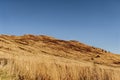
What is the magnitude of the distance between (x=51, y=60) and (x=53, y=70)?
1459 mm

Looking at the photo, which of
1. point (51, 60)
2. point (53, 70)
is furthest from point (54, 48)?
point (53, 70)

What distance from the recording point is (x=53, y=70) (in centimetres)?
1780

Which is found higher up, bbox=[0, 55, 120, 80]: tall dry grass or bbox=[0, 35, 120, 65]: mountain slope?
bbox=[0, 35, 120, 65]: mountain slope

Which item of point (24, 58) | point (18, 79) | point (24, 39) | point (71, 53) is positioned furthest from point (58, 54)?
point (18, 79)

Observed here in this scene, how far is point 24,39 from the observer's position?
A: 2406 centimetres

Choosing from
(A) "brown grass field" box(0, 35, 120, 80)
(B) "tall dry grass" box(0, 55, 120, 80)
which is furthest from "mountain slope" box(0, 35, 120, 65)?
(B) "tall dry grass" box(0, 55, 120, 80)

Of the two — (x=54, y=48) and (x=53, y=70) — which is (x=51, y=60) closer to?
(x=53, y=70)

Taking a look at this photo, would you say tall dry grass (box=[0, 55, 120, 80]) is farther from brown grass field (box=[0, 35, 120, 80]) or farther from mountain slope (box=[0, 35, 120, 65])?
mountain slope (box=[0, 35, 120, 65])

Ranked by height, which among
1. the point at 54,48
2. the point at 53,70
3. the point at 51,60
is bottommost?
the point at 53,70

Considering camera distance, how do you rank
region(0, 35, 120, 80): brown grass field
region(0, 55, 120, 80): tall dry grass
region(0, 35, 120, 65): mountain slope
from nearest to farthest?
1. region(0, 55, 120, 80): tall dry grass
2. region(0, 35, 120, 80): brown grass field
3. region(0, 35, 120, 65): mountain slope

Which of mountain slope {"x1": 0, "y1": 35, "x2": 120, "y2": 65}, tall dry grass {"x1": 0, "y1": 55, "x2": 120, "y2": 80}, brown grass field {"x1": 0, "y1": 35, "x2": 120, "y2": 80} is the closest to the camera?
tall dry grass {"x1": 0, "y1": 55, "x2": 120, "y2": 80}

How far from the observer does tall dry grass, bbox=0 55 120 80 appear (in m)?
16.5

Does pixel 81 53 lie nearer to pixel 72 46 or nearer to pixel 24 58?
pixel 72 46

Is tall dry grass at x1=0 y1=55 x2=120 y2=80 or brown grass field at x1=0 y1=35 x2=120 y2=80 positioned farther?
brown grass field at x1=0 y1=35 x2=120 y2=80
